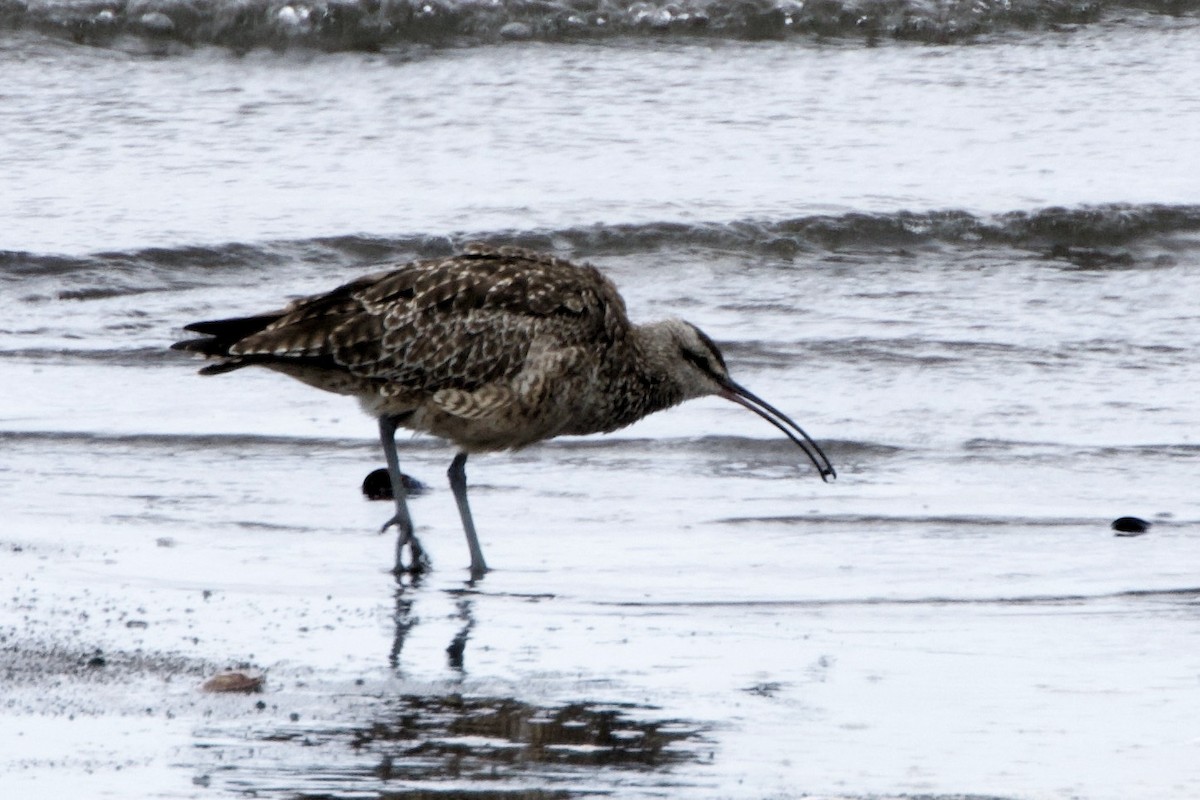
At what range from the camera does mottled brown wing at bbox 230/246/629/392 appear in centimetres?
728

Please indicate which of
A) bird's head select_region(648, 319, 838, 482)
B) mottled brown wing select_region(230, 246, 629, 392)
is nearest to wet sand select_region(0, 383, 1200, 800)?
bird's head select_region(648, 319, 838, 482)

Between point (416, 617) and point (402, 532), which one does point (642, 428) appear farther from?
point (416, 617)

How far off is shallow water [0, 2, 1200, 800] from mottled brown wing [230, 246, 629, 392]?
49 centimetres

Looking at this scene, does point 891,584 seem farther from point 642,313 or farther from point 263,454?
point 642,313

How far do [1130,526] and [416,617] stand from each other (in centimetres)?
232

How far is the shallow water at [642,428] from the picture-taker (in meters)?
4.96

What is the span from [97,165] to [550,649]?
743 cm

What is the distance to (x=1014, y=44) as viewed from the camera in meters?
16.1

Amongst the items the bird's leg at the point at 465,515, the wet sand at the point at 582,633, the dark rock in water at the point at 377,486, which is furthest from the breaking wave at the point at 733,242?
the bird's leg at the point at 465,515

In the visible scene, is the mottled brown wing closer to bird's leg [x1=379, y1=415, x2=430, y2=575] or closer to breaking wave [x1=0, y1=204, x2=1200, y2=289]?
bird's leg [x1=379, y1=415, x2=430, y2=575]

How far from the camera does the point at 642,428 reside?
852cm

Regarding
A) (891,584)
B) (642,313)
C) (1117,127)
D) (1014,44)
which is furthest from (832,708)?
(1014,44)

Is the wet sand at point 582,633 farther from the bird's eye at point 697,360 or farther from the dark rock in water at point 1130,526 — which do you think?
the bird's eye at point 697,360

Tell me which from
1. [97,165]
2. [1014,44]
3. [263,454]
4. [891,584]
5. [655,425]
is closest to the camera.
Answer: [891,584]
